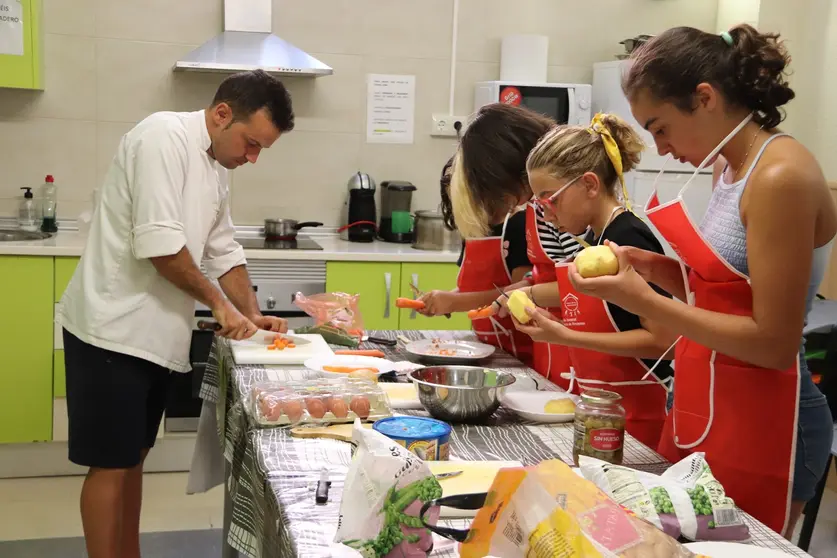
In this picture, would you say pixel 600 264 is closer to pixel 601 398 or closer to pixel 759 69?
pixel 601 398

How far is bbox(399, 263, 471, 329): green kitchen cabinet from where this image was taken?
381 centimetres

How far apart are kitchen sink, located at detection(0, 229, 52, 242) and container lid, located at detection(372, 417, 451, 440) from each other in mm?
2571

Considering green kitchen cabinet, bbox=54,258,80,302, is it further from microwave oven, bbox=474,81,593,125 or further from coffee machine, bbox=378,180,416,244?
microwave oven, bbox=474,81,593,125

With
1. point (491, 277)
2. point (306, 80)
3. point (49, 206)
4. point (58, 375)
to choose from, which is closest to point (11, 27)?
point (49, 206)

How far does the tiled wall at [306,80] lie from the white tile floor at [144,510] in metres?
1.24

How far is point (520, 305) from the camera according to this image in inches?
71.2

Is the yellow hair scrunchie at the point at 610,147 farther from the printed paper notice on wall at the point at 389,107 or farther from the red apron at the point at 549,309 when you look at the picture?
the printed paper notice on wall at the point at 389,107

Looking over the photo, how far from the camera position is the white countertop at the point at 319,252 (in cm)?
339

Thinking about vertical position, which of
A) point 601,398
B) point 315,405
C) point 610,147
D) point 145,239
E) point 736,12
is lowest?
point 315,405

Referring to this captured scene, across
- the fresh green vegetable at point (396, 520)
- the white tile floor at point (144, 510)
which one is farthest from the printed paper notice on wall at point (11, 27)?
the fresh green vegetable at point (396, 520)

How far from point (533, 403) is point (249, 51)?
8.26 ft

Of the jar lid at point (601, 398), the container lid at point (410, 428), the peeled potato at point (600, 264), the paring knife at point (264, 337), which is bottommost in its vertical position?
the paring knife at point (264, 337)

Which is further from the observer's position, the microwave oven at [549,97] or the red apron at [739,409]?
the microwave oven at [549,97]

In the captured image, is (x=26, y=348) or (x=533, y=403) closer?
(x=533, y=403)
